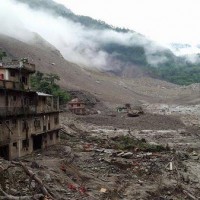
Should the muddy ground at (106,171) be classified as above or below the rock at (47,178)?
below

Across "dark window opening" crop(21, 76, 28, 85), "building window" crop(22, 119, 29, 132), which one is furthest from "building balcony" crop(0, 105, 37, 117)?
"dark window opening" crop(21, 76, 28, 85)

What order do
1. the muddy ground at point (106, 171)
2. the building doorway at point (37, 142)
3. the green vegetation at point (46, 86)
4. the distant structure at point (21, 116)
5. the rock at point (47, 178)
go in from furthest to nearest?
the green vegetation at point (46, 86), the building doorway at point (37, 142), the distant structure at point (21, 116), the rock at point (47, 178), the muddy ground at point (106, 171)

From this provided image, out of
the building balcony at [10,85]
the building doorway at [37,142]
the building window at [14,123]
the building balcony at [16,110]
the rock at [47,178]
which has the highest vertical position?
the building balcony at [10,85]

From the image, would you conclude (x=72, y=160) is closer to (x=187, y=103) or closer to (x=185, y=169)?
(x=185, y=169)

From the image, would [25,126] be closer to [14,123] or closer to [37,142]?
[14,123]

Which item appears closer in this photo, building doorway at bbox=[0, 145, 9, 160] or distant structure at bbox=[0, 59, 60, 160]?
building doorway at bbox=[0, 145, 9, 160]

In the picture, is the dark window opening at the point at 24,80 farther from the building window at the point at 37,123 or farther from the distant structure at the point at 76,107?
the distant structure at the point at 76,107

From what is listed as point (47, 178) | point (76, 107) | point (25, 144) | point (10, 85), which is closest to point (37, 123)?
point (25, 144)

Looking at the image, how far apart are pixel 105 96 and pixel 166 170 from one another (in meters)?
118

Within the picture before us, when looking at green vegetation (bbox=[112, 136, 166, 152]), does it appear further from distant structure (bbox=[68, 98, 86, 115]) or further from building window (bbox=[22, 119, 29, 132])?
distant structure (bbox=[68, 98, 86, 115])

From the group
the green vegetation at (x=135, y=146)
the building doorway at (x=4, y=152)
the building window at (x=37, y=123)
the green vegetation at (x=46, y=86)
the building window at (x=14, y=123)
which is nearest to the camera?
the building doorway at (x=4, y=152)

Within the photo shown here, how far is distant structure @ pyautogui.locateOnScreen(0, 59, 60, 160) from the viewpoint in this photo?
42406 mm

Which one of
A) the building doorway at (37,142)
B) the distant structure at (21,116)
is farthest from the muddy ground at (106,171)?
the distant structure at (21,116)

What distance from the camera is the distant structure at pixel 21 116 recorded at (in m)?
42.4
